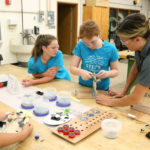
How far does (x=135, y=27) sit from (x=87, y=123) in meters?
0.60

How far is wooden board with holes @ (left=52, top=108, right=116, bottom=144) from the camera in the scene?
0.94 metres

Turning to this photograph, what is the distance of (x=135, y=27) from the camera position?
40.4 inches

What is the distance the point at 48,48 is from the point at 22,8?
7.89 feet

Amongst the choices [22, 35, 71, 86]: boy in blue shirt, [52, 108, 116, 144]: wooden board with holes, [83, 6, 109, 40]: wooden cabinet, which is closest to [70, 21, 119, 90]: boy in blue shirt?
[22, 35, 71, 86]: boy in blue shirt

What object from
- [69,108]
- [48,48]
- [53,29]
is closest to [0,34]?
[53,29]

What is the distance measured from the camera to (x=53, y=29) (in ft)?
15.4

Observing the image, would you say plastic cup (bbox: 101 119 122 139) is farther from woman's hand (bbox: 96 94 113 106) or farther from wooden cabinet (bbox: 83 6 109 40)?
wooden cabinet (bbox: 83 6 109 40)

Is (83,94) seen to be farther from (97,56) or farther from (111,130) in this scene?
(111,130)

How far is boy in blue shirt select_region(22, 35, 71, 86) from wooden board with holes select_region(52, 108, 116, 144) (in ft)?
2.66

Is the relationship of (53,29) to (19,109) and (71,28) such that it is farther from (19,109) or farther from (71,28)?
(19,109)

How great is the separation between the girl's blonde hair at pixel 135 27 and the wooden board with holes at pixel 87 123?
0.50 m

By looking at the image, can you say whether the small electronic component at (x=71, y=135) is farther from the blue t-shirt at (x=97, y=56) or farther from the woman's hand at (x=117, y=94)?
the blue t-shirt at (x=97, y=56)

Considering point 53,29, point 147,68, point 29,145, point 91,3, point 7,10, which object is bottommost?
point 29,145

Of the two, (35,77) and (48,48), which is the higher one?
(48,48)
